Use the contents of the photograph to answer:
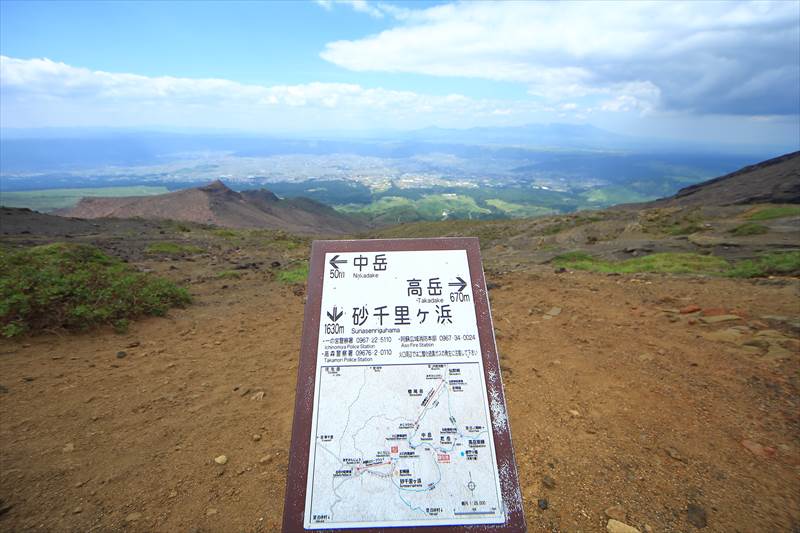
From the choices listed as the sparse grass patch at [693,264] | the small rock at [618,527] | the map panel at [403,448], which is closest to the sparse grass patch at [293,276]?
the sparse grass patch at [693,264]

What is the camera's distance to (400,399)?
305 cm

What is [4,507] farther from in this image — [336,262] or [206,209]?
[206,209]

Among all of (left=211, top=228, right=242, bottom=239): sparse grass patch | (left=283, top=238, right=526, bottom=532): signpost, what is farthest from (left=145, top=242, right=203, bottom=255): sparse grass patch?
(left=283, top=238, right=526, bottom=532): signpost

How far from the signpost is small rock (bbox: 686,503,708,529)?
1.85 metres

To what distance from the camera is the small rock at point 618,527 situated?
335cm

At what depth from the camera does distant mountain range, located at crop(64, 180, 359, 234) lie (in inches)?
1949

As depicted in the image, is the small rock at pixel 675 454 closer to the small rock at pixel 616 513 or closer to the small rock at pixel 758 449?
the small rock at pixel 758 449

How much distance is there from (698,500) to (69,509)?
5512 millimetres

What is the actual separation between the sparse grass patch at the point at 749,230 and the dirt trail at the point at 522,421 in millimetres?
7750

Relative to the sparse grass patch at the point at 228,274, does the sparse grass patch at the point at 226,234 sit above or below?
below

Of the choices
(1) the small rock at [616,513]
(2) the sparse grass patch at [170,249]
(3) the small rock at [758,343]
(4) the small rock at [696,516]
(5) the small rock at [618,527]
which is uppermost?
(3) the small rock at [758,343]

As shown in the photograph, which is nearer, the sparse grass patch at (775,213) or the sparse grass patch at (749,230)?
the sparse grass patch at (749,230)

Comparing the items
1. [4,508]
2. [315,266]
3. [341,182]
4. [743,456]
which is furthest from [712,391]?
[341,182]

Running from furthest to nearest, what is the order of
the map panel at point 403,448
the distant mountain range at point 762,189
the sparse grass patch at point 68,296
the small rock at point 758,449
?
the distant mountain range at point 762,189 < the sparse grass patch at point 68,296 < the small rock at point 758,449 < the map panel at point 403,448
